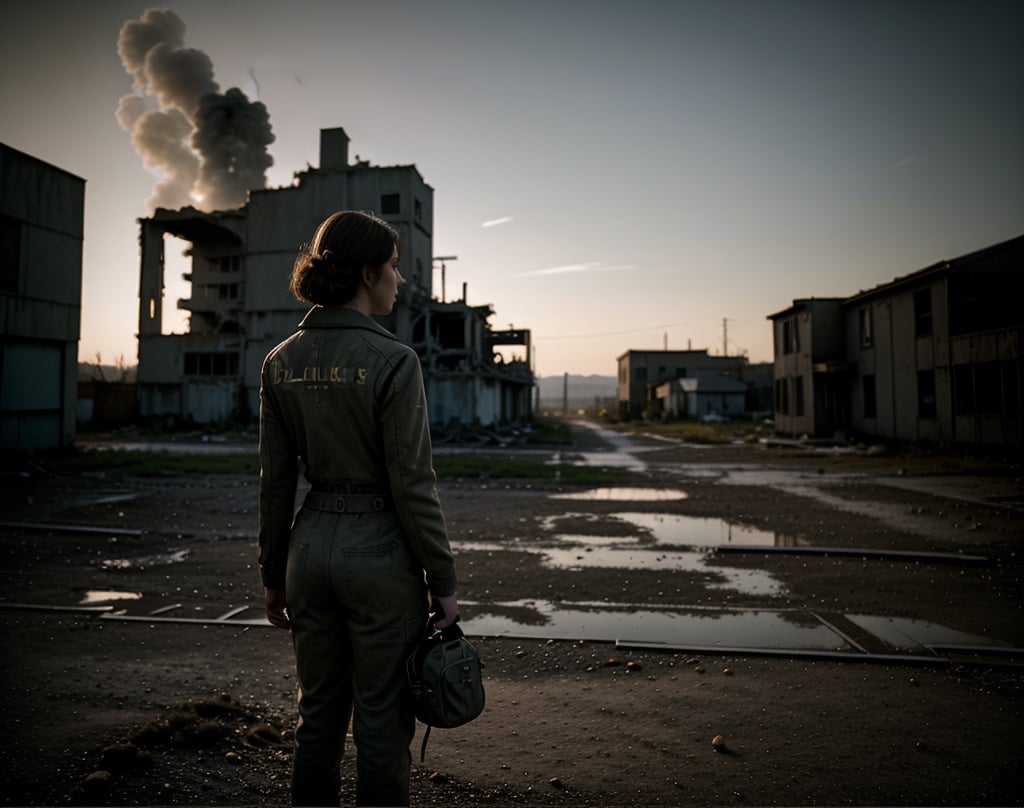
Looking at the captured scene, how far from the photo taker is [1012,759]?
2893 mm

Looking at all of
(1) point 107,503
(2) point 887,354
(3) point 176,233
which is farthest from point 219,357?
(2) point 887,354

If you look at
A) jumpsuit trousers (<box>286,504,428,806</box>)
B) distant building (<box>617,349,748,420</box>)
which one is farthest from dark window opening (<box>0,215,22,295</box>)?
distant building (<box>617,349,748,420</box>)

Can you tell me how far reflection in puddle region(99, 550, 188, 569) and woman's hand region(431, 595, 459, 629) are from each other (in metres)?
6.22

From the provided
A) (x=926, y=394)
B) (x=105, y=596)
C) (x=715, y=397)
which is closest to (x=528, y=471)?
(x=105, y=596)

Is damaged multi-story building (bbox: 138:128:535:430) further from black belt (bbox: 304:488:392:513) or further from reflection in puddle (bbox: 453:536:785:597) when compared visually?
black belt (bbox: 304:488:392:513)

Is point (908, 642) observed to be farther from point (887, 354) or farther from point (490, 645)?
point (887, 354)

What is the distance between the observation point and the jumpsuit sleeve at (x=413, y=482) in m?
2.05

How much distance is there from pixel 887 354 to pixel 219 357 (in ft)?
110

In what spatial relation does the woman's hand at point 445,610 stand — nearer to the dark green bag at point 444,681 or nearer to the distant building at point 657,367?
the dark green bag at point 444,681

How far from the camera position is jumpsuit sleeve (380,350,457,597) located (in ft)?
6.72

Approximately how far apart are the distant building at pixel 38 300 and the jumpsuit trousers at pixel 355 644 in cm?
1815

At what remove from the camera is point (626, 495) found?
1265cm

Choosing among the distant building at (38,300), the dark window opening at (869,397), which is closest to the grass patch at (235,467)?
the distant building at (38,300)

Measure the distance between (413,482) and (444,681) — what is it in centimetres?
64
